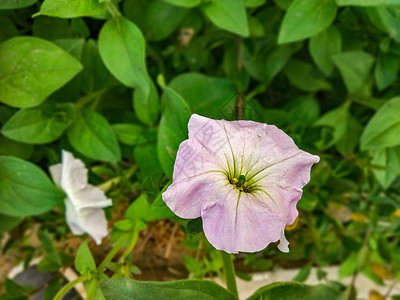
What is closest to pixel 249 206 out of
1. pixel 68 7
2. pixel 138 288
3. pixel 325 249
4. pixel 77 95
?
pixel 138 288

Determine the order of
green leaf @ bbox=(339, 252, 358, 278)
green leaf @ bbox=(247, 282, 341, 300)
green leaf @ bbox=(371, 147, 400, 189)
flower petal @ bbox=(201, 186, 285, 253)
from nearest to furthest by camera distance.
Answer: flower petal @ bbox=(201, 186, 285, 253), green leaf @ bbox=(247, 282, 341, 300), green leaf @ bbox=(371, 147, 400, 189), green leaf @ bbox=(339, 252, 358, 278)

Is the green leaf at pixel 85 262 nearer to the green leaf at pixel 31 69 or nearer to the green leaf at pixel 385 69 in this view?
the green leaf at pixel 31 69

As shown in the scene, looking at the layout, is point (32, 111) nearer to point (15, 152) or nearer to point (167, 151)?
point (15, 152)

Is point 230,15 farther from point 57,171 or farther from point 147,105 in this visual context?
point 57,171

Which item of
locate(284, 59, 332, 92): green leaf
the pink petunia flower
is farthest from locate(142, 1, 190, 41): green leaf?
the pink petunia flower

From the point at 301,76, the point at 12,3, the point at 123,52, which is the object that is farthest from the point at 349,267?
the point at 12,3

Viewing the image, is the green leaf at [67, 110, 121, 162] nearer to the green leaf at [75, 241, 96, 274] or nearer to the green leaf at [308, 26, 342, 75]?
the green leaf at [75, 241, 96, 274]
